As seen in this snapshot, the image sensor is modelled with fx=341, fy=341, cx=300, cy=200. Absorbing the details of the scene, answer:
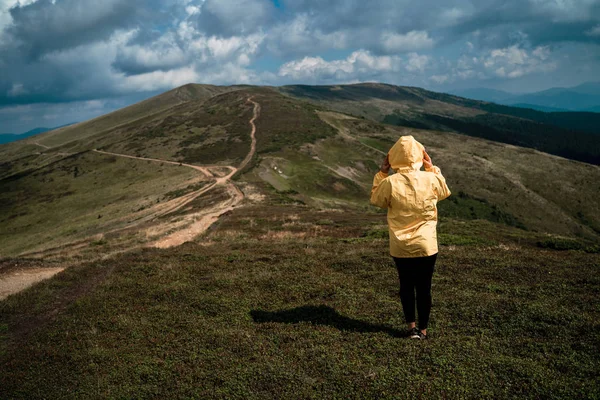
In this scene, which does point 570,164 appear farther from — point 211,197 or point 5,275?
point 5,275

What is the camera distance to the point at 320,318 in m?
9.27

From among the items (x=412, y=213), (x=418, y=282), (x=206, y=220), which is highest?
(x=412, y=213)

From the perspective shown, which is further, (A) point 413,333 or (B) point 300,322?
(B) point 300,322

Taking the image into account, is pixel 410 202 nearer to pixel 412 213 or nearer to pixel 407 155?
pixel 412 213

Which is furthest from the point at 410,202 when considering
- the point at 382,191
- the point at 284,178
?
the point at 284,178

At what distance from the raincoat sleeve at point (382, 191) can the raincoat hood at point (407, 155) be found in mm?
427

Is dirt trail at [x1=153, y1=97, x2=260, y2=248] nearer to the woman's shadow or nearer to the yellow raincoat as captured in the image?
the woman's shadow

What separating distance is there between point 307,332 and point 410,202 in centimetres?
412

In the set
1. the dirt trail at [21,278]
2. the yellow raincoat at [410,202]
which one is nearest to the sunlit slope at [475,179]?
the dirt trail at [21,278]

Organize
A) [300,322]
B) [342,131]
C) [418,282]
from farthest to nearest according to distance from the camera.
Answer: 1. [342,131]
2. [300,322]
3. [418,282]

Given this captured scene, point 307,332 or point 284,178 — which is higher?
point 284,178

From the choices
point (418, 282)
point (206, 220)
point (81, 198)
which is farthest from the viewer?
point (81, 198)

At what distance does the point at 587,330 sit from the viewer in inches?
287

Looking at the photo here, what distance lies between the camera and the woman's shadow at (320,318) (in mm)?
8453
